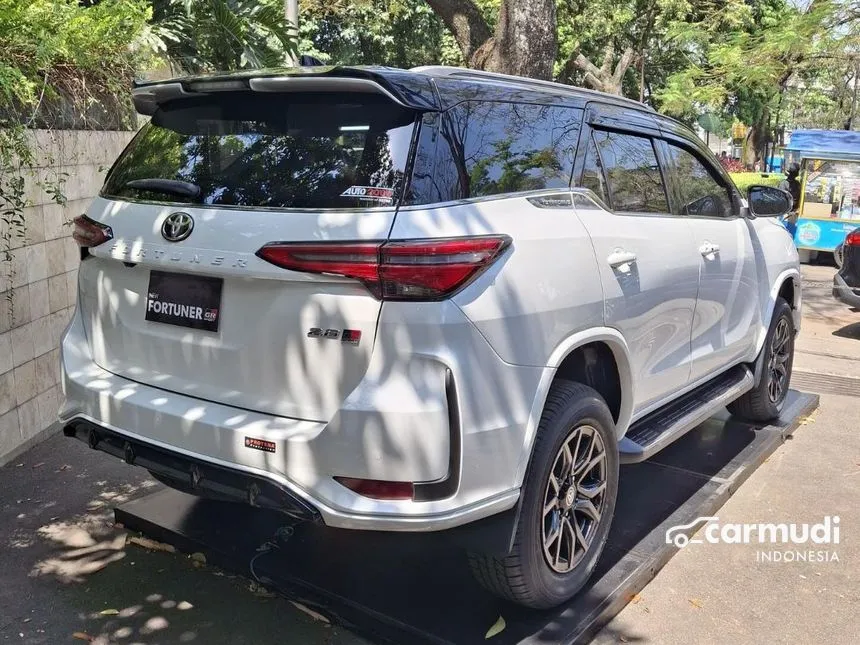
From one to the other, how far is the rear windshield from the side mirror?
3355 mm

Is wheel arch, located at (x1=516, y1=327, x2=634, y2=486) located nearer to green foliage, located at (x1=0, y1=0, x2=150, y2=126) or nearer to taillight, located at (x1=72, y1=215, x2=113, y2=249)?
taillight, located at (x1=72, y1=215, x2=113, y2=249)

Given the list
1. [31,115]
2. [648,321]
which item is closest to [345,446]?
[648,321]

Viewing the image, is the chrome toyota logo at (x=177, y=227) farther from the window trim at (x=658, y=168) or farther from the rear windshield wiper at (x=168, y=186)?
the window trim at (x=658, y=168)

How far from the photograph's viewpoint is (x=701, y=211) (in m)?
4.53

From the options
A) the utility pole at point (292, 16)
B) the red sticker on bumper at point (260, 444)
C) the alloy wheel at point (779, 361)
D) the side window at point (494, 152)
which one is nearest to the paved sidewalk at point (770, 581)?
the alloy wheel at point (779, 361)

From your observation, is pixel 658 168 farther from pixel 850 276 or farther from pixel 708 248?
pixel 850 276

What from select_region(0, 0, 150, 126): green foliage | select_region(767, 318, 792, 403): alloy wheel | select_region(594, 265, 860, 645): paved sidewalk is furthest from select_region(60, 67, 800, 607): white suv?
select_region(767, 318, 792, 403): alloy wheel

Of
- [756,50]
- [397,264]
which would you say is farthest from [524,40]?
[756,50]

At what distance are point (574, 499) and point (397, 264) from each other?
1344mm

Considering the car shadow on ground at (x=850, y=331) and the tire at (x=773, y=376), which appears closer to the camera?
the tire at (x=773, y=376)

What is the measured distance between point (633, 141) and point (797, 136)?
41.9ft

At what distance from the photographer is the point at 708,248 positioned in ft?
14.1

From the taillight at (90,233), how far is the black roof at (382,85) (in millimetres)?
549

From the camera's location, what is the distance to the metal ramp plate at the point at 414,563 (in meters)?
3.10
